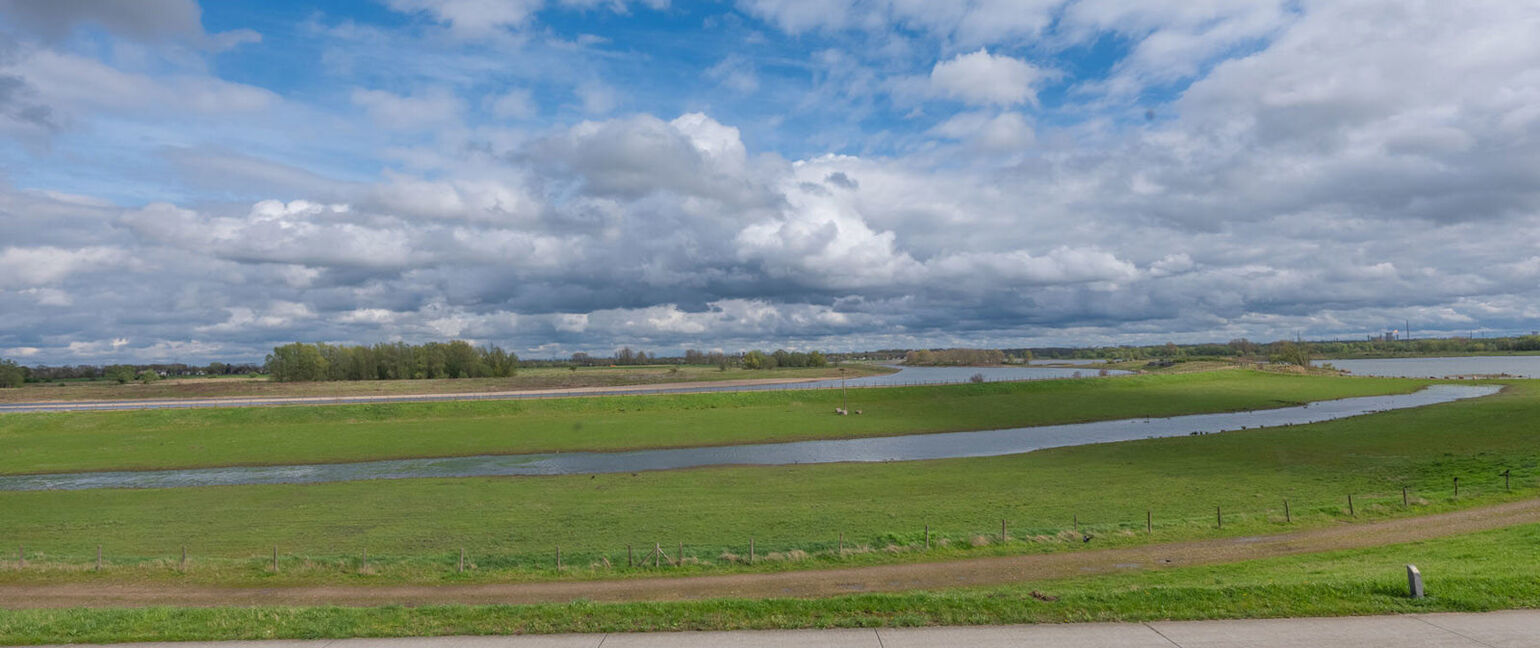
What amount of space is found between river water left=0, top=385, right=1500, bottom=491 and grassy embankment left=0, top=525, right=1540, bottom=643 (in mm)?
39211

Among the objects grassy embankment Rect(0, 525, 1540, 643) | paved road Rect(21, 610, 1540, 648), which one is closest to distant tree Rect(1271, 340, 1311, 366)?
grassy embankment Rect(0, 525, 1540, 643)

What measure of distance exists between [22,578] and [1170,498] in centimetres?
4545

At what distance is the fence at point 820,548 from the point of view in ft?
81.4

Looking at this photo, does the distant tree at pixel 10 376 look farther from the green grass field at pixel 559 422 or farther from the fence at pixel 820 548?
the fence at pixel 820 548

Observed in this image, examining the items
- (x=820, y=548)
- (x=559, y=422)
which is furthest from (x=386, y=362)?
(x=820, y=548)

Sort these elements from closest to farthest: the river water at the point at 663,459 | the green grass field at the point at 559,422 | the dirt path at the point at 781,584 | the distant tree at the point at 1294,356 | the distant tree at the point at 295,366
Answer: the dirt path at the point at 781,584, the river water at the point at 663,459, the green grass field at the point at 559,422, the distant tree at the point at 295,366, the distant tree at the point at 1294,356

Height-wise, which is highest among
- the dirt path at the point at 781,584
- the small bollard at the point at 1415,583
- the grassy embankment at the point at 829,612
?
the small bollard at the point at 1415,583

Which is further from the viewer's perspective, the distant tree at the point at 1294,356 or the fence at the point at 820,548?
the distant tree at the point at 1294,356

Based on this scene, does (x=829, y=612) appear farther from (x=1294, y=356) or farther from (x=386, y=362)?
(x=1294, y=356)

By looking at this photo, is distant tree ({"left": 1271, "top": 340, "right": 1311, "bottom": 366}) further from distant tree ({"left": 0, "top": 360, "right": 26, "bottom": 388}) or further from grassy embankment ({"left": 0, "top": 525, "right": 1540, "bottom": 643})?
distant tree ({"left": 0, "top": 360, "right": 26, "bottom": 388})

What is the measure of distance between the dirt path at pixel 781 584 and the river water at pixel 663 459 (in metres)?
32.2

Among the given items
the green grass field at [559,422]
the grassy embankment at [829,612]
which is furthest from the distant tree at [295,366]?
the grassy embankment at [829,612]

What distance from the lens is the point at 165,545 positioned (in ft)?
102

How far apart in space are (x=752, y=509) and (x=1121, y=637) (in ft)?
83.7
